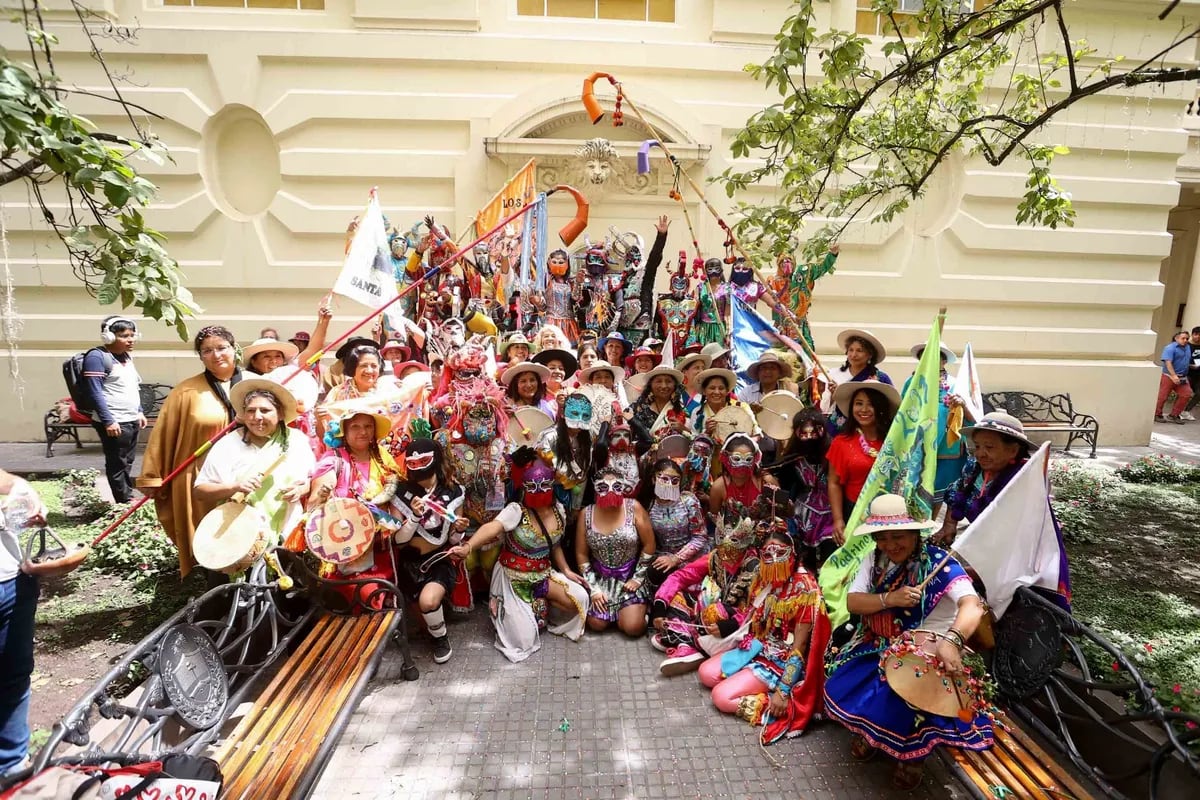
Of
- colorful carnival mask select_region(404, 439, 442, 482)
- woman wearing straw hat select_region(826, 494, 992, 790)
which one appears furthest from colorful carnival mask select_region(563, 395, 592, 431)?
woman wearing straw hat select_region(826, 494, 992, 790)

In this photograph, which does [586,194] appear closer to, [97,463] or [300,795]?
[97,463]

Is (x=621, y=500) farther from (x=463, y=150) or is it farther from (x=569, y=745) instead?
(x=463, y=150)

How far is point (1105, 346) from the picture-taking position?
36.7 ft

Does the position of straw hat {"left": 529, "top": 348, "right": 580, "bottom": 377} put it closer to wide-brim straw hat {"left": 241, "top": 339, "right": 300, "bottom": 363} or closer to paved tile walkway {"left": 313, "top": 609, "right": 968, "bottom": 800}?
wide-brim straw hat {"left": 241, "top": 339, "right": 300, "bottom": 363}

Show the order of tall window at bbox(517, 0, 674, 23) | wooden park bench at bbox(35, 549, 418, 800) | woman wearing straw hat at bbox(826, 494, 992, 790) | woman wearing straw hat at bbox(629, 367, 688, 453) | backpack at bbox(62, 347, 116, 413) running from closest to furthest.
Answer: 1. wooden park bench at bbox(35, 549, 418, 800)
2. woman wearing straw hat at bbox(826, 494, 992, 790)
3. woman wearing straw hat at bbox(629, 367, 688, 453)
4. backpack at bbox(62, 347, 116, 413)
5. tall window at bbox(517, 0, 674, 23)

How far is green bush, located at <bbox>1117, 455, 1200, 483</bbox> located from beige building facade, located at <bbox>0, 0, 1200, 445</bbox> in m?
2.94

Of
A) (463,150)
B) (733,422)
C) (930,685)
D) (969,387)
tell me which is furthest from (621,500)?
(463,150)

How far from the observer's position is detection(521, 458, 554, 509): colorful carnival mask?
4.70 m

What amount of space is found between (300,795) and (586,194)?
9.43 metres

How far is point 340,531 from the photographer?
3959 millimetres

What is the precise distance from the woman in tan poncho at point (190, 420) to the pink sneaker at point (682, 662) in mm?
3323

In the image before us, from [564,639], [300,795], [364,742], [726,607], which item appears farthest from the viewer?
[564,639]

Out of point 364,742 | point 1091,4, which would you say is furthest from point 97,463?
point 1091,4

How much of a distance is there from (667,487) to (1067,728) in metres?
2.75
